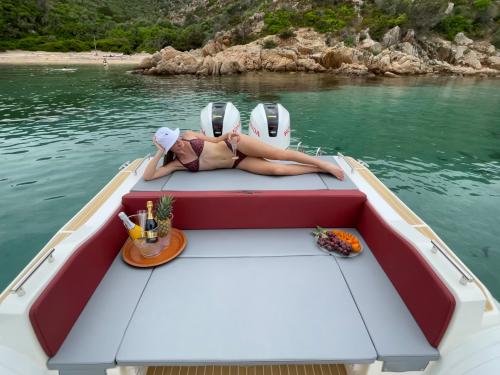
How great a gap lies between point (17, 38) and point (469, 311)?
73890mm

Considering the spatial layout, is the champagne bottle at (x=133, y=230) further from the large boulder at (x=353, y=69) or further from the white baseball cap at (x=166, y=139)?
the large boulder at (x=353, y=69)

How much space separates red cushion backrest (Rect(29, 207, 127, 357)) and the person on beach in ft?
3.49

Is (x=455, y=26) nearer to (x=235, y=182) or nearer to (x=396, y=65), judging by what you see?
(x=396, y=65)

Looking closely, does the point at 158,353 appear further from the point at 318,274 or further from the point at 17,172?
the point at 17,172

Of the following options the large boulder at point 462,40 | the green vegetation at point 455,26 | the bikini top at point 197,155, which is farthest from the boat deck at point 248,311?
the green vegetation at point 455,26

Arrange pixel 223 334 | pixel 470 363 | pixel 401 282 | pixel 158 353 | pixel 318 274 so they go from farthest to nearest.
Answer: pixel 318 274 → pixel 401 282 → pixel 223 334 → pixel 158 353 → pixel 470 363

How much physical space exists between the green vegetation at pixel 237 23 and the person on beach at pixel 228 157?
40.5m

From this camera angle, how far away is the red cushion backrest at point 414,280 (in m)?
1.71

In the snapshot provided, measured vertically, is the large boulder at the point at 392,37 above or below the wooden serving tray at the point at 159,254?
above

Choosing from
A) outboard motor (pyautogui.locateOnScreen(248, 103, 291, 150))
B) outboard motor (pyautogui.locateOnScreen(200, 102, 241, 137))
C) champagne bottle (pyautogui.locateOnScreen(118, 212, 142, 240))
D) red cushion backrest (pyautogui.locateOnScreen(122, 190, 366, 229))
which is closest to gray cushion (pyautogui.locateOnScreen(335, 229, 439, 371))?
red cushion backrest (pyautogui.locateOnScreen(122, 190, 366, 229))

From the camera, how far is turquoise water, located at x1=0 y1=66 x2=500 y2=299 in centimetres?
497

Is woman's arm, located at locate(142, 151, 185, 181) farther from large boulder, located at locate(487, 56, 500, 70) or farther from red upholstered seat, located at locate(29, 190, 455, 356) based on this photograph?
large boulder, located at locate(487, 56, 500, 70)

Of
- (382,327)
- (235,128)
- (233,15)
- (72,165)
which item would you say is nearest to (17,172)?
(72,165)

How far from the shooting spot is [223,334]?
1.92 m
